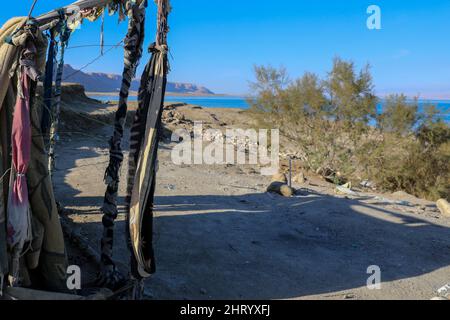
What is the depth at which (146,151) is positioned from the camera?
328cm

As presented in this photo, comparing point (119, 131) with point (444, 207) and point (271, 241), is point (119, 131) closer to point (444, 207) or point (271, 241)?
point (271, 241)

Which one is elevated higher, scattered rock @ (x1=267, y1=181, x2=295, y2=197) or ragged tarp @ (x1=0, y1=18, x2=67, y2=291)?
ragged tarp @ (x1=0, y1=18, x2=67, y2=291)

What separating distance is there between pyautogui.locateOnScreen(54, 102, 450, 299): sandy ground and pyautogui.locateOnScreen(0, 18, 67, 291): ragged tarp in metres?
0.95

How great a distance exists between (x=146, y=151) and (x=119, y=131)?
0.48 m

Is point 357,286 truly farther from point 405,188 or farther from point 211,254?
point 405,188

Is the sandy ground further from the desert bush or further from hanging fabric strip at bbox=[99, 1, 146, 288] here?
the desert bush

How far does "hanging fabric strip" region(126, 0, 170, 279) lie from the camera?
3.27 m

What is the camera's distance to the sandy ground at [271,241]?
14.4 ft

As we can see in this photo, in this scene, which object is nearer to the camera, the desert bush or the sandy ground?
the sandy ground

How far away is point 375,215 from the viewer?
7.19m

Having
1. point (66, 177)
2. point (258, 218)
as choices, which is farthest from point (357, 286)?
point (66, 177)

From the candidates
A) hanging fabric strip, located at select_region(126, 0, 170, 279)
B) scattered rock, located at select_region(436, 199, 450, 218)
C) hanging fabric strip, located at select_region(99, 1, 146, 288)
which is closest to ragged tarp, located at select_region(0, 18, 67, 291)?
hanging fabric strip, located at select_region(99, 1, 146, 288)

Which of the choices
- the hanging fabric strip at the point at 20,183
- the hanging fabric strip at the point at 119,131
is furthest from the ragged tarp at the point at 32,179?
the hanging fabric strip at the point at 119,131
